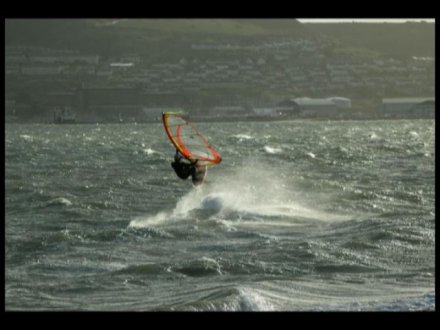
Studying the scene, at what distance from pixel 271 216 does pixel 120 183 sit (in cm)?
1577

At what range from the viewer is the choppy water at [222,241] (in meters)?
19.1

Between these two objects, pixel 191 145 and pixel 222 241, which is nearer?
pixel 222 241

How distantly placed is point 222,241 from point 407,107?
6634 inches

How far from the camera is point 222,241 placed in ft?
86.8

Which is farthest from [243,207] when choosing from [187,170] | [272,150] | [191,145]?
[272,150]

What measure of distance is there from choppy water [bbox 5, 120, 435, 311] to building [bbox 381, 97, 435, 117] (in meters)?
137

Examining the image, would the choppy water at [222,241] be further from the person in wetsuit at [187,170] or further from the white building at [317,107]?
the white building at [317,107]

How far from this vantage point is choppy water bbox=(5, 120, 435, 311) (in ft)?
62.7

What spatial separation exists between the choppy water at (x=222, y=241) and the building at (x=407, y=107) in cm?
13741

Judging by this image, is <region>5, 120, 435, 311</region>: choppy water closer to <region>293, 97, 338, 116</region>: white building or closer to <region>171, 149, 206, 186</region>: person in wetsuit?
<region>171, 149, 206, 186</region>: person in wetsuit

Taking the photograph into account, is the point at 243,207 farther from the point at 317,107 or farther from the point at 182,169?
the point at 317,107

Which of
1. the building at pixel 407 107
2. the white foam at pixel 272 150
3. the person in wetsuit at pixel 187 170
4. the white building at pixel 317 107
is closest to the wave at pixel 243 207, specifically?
the person in wetsuit at pixel 187 170

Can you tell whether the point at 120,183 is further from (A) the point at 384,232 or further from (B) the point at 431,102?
(B) the point at 431,102
